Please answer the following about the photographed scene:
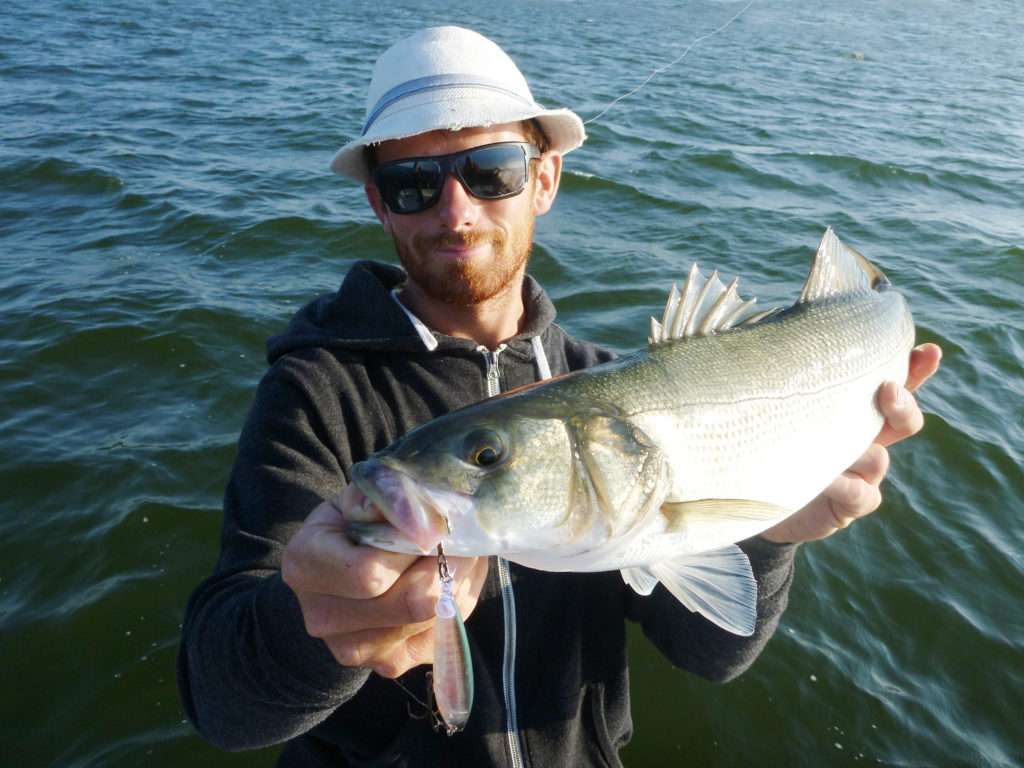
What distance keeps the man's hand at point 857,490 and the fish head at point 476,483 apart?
1020 mm

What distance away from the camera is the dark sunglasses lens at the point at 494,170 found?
8.91ft

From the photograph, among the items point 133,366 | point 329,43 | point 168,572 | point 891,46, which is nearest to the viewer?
point 168,572

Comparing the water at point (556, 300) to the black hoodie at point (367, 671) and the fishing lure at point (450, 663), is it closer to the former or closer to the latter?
the black hoodie at point (367, 671)

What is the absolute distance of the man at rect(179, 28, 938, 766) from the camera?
2188 mm

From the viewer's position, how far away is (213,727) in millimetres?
2000

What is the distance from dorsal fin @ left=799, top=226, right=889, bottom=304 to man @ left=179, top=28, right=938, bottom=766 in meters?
0.38

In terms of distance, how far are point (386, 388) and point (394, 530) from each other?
113cm

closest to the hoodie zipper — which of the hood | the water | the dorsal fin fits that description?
the hood

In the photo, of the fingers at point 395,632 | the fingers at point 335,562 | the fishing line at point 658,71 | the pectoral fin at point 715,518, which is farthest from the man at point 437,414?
the fishing line at point 658,71

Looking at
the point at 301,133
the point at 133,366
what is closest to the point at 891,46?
the point at 301,133

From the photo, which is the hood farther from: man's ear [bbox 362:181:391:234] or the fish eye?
the fish eye

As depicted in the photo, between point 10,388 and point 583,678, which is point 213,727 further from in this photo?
point 10,388

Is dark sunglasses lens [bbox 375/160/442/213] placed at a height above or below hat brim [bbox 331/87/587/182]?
below

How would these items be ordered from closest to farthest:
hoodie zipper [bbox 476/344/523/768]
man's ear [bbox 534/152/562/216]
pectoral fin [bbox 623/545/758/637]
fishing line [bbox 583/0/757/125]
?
pectoral fin [bbox 623/545/758/637] < hoodie zipper [bbox 476/344/523/768] < man's ear [bbox 534/152/562/216] < fishing line [bbox 583/0/757/125]
